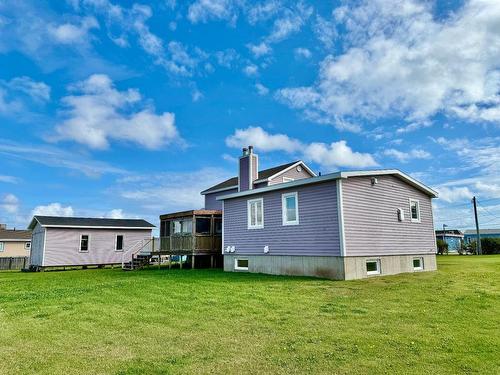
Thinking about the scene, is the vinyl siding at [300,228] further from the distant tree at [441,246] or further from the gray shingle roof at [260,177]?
the distant tree at [441,246]

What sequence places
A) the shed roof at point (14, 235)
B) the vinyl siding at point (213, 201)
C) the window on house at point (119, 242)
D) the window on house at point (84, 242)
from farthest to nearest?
the shed roof at point (14, 235), the window on house at point (119, 242), the window on house at point (84, 242), the vinyl siding at point (213, 201)

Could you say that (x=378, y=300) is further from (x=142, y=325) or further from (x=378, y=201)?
(x=378, y=201)

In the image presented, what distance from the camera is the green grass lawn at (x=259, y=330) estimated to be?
4.84m

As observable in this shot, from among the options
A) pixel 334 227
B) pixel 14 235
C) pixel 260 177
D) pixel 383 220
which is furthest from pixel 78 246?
pixel 383 220

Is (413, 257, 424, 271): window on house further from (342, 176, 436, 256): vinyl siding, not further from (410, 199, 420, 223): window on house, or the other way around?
(410, 199, 420, 223): window on house

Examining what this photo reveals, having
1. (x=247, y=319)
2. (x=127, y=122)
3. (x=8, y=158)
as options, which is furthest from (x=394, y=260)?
(x=8, y=158)

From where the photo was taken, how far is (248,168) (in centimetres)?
2220

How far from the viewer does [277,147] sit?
27.7 m

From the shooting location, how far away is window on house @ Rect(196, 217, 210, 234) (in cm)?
2194

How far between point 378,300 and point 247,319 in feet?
12.1

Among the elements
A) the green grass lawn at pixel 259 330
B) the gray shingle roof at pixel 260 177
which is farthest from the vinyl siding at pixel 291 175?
the green grass lawn at pixel 259 330

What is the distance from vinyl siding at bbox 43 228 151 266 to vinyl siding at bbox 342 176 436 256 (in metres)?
23.2

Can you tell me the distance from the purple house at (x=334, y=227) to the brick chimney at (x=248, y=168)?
346 cm

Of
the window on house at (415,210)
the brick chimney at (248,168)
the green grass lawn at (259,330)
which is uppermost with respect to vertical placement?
the brick chimney at (248,168)
